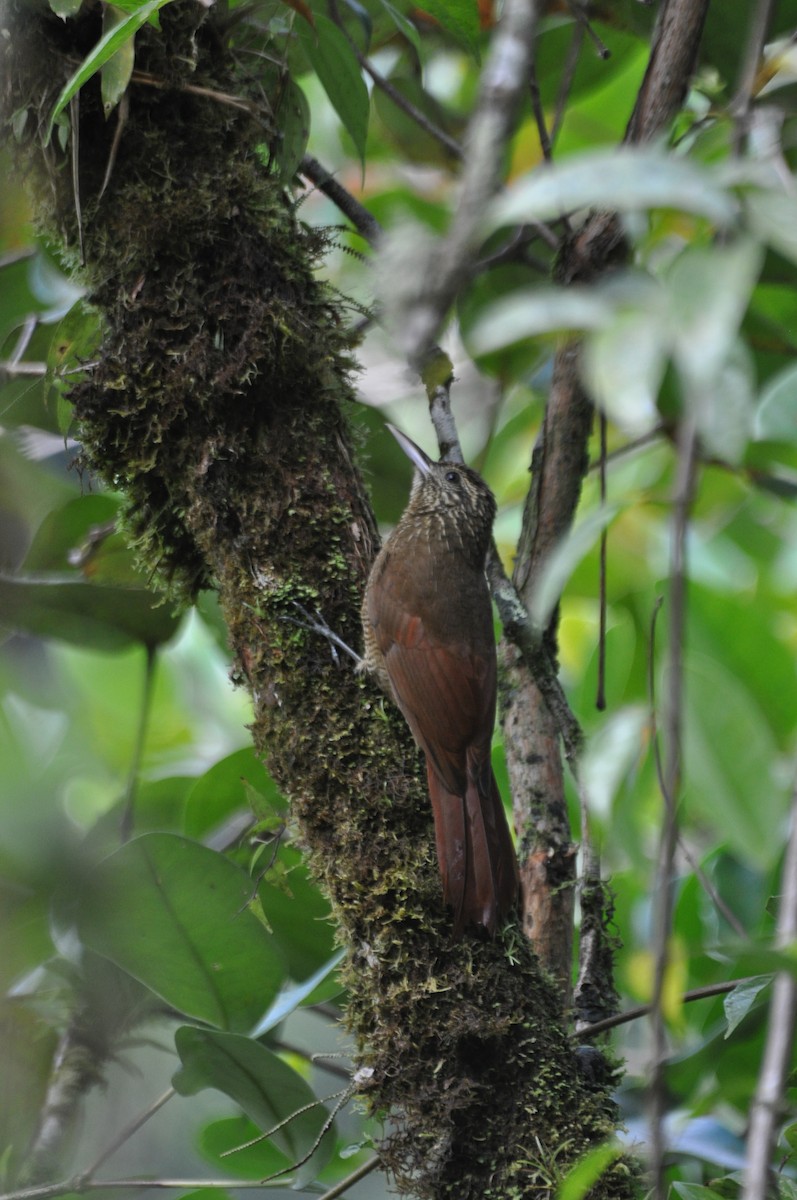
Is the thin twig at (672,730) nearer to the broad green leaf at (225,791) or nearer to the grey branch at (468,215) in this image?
the grey branch at (468,215)

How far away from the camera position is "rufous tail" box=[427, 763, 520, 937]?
176 centimetres

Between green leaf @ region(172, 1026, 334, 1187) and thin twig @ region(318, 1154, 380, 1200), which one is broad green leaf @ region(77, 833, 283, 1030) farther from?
thin twig @ region(318, 1154, 380, 1200)

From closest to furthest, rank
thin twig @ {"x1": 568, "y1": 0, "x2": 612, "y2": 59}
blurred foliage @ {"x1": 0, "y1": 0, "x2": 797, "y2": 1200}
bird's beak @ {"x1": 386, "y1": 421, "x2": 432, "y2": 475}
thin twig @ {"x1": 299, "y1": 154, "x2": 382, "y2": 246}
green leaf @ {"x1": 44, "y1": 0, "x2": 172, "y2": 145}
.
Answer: blurred foliage @ {"x1": 0, "y1": 0, "x2": 797, "y2": 1200} → green leaf @ {"x1": 44, "y1": 0, "x2": 172, "y2": 145} → thin twig @ {"x1": 568, "y1": 0, "x2": 612, "y2": 59} → thin twig @ {"x1": 299, "y1": 154, "x2": 382, "y2": 246} → bird's beak @ {"x1": 386, "y1": 421, "x2": 432, "y2": 475}

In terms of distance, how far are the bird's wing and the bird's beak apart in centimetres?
38

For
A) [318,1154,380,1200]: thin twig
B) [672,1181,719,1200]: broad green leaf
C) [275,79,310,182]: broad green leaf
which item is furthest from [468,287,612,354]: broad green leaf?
[275,79,310,182]: broad green leaf

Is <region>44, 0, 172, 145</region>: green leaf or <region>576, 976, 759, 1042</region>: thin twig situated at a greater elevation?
<region>44, 0, 172, 145</region>: green leaf

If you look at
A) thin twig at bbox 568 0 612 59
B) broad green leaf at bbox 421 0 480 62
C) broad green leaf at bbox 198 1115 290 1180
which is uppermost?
thin twig at bbox 568 0 612 59

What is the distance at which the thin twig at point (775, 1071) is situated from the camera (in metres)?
0.79

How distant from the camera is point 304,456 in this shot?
208 cm

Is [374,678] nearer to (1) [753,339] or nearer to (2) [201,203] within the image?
(2) [201,203]

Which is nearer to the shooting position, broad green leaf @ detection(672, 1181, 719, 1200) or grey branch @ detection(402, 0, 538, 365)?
grey branch @ detection(402, 0, 538, 365)

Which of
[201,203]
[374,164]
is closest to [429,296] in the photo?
[201,203]

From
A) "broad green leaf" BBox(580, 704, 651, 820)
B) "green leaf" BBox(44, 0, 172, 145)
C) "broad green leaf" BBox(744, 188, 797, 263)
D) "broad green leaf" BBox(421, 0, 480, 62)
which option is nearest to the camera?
"broad green leaf" BBox(744, 188, 797, 263)

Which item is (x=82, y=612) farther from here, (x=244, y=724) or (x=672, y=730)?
(x=672, y=730)
